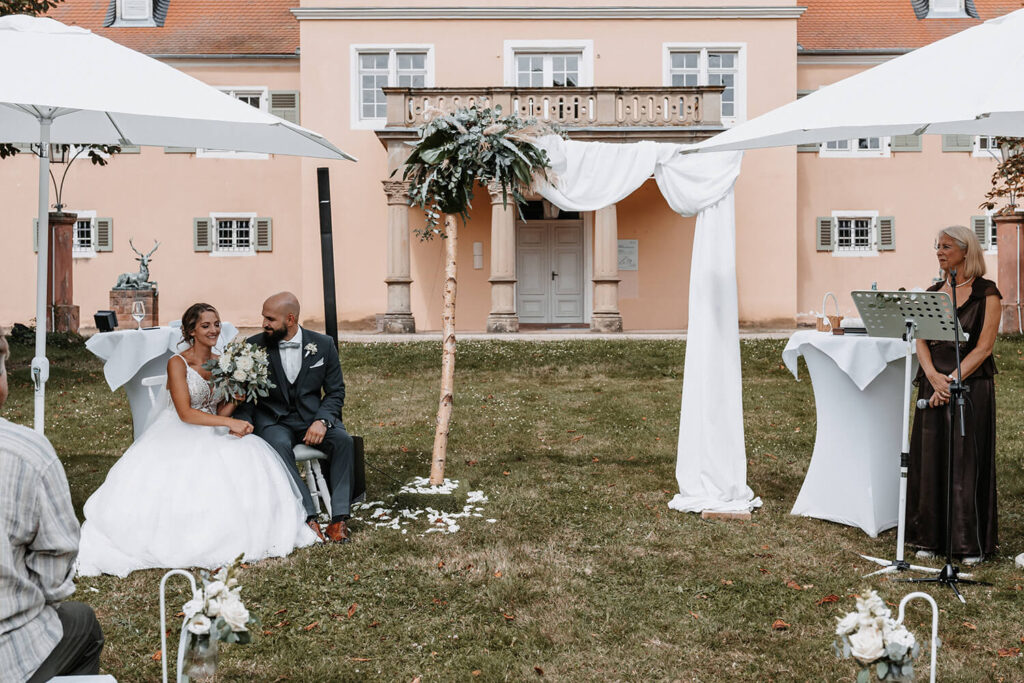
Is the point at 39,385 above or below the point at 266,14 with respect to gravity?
below

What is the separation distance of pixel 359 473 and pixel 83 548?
1976 millimetres

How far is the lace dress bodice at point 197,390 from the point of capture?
5.79 metres

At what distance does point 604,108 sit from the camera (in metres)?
19.6

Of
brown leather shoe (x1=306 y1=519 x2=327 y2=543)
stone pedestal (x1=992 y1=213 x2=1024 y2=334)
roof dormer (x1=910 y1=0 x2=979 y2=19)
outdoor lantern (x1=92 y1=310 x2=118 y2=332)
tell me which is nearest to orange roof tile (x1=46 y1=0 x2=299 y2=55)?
stone pedestal (x1=992 y1=213 x2=1024 y2=334)

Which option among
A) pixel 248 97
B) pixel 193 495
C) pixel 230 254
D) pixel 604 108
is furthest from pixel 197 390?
pixel 248 97

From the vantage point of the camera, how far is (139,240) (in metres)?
22.7

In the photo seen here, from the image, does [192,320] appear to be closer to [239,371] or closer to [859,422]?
[239,371]

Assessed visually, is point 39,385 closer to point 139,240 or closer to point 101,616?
point 101,616

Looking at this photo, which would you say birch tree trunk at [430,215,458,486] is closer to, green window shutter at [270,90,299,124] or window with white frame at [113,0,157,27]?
green window shutter at [270,90,299,124]

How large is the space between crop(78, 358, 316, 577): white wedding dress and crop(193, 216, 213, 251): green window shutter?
1789 cm

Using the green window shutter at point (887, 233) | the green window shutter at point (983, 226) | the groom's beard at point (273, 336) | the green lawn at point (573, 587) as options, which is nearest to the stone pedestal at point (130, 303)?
the green lawn at point (573, 587)

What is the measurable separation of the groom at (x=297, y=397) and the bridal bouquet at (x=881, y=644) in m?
3.80

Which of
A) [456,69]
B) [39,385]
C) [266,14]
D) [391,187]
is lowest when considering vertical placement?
[39,385]

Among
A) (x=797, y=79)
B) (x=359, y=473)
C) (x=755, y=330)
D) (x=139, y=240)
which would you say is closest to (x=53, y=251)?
(x=139, y=240)
